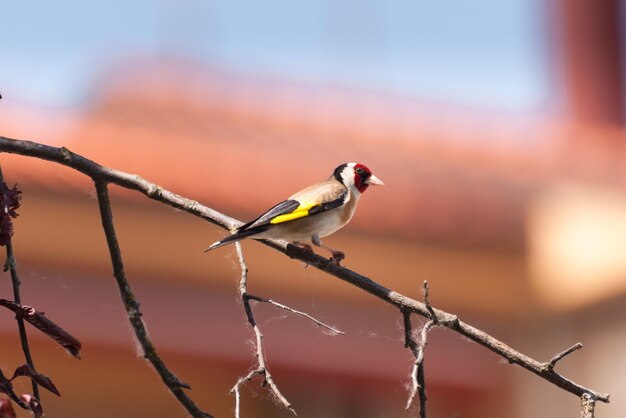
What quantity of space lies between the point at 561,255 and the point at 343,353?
1.31 metres

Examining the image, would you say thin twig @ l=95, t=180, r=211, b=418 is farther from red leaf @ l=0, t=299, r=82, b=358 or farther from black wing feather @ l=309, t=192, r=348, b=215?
black wing feather @ l=309, t=192, r=348, b=215

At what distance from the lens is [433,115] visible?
17.7 feet

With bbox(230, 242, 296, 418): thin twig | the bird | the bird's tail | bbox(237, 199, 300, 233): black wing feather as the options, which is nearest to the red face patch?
the bird

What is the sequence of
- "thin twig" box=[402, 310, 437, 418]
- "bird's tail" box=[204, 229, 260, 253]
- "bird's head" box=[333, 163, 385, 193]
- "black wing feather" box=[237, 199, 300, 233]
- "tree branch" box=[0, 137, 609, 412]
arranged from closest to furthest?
"thin twig" box=[402, 310, 437, 418] → "tree branch" box=[0, 137, 609, 412] → "bird's tail" box=[204, 229, 260, 253] → "black wing feather" box=[237, 199, 300, 233] → "bird's head" box=[333, 163, 385, 193]

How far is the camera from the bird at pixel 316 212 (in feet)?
5.89

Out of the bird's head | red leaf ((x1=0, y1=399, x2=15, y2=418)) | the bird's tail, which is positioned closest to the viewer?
red leaf ((x1=0, y1=399, x2=15, y2=418))

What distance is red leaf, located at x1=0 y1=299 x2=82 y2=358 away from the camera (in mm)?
1050

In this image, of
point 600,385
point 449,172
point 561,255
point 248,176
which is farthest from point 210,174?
point 600,385

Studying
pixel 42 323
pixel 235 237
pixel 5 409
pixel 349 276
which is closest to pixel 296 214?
pixel 235 237

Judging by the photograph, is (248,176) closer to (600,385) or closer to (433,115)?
(433,115)

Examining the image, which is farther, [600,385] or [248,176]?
[600,385]

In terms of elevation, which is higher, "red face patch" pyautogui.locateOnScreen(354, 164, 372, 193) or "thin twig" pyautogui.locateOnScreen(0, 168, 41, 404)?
"red face patch" pyautogui.locateOnScreen(354, 164, 372, 193)

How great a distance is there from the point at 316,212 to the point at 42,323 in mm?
887

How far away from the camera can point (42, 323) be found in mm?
1071
